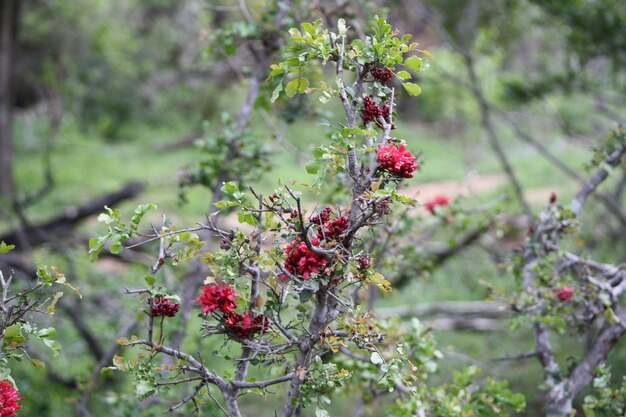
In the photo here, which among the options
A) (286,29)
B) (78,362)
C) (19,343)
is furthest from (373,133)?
(78,362)

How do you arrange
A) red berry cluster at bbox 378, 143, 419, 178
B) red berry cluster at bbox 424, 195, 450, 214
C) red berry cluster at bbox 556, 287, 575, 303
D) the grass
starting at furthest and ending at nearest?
the grass, red berry cluster at bbox 424, 195, 450, 214, red berry cluster at bbox 556, 287, 575, 303, red berry cluster at bbox 378, 143, 419, 178

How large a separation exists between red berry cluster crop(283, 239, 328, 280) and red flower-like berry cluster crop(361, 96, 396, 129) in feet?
1.19

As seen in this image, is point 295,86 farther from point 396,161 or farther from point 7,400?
point 7,400

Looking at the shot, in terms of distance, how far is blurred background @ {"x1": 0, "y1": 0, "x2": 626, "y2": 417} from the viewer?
3.79 metres

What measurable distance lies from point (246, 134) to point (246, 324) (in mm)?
1653

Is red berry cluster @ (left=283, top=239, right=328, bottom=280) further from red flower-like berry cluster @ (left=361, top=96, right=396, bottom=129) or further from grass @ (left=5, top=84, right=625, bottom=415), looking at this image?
grass @ (left=5, top=84, right=625, bottom=415)

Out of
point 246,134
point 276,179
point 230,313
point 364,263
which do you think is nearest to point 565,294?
point 364,263

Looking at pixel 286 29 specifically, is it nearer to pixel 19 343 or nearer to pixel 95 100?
pixel 19 343

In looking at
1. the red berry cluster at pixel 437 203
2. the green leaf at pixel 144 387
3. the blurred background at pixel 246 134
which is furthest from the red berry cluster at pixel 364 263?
the red berry cluster at pixel 437 203

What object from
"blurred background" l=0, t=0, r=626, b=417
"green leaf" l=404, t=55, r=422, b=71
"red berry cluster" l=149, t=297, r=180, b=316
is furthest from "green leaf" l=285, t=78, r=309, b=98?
"red berry cluster" l=149, t=297, r=180, b=316

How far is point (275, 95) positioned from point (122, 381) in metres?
3.73

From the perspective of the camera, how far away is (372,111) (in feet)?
5.99

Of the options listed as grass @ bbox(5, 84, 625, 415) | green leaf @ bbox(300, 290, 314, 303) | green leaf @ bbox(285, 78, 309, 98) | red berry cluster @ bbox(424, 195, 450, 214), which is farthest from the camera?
grass @ bbox(5, 84, 625, 415)

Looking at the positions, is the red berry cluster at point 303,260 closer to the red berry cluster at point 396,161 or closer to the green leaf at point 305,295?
the green leaf at point 305,295
